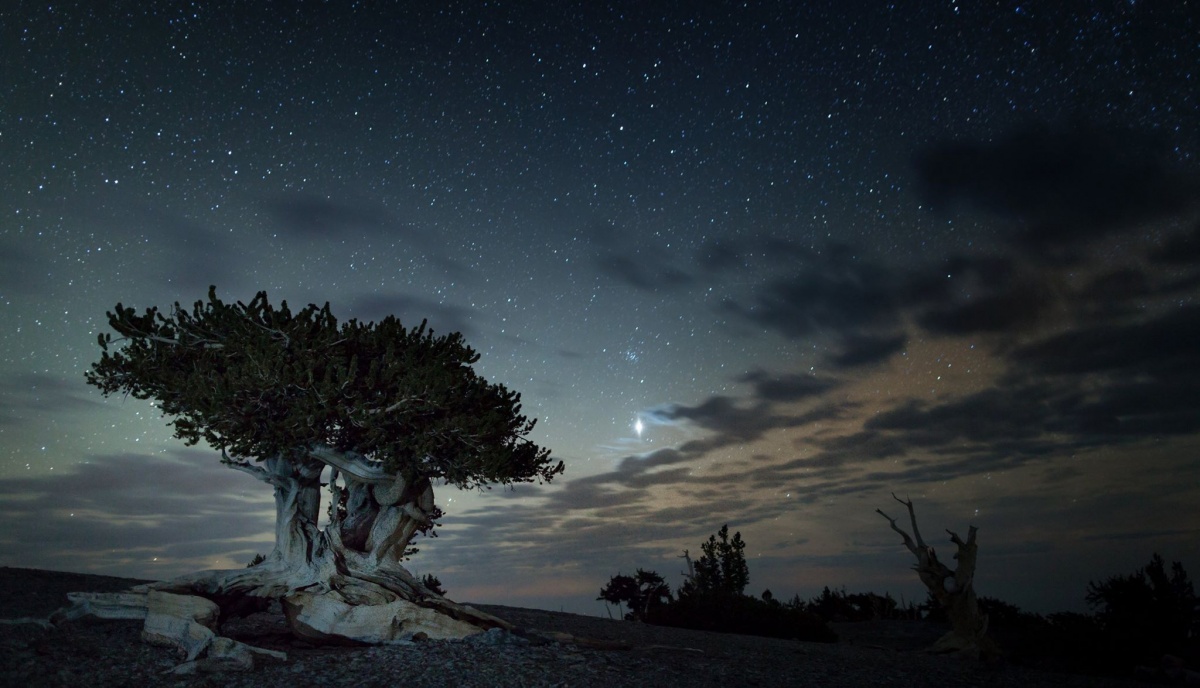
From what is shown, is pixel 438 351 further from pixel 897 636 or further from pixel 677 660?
pixel 897 636

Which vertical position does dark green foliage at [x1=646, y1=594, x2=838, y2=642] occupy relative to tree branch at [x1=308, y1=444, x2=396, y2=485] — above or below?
below

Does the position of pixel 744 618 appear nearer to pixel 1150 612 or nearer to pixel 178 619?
pixel 1150 612

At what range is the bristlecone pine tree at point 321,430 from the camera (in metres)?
17.0

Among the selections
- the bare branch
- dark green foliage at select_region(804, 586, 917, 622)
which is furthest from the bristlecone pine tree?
dark green foliage at select_region(804, 586, 917, 622)

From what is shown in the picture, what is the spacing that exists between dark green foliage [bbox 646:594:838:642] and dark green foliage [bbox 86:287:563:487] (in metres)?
16.1

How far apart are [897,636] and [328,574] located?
2726cm

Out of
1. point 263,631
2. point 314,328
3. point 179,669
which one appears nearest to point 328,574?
point 263,631

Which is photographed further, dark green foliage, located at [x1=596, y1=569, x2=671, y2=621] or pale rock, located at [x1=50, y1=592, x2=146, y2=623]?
dark green foliage, located at [x1=596, y1=569, x2=671, y2=621]

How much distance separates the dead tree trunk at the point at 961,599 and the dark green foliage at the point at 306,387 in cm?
1555

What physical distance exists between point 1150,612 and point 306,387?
2964 cm

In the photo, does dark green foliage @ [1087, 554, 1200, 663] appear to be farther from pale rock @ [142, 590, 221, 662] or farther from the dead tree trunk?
pale rock @ [142, 590, 221, 662]

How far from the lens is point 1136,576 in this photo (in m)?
→ 29.0

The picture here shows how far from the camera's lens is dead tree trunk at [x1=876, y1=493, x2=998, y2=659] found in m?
23.2

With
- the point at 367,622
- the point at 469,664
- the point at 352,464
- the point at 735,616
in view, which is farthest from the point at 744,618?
the point at 352,464
